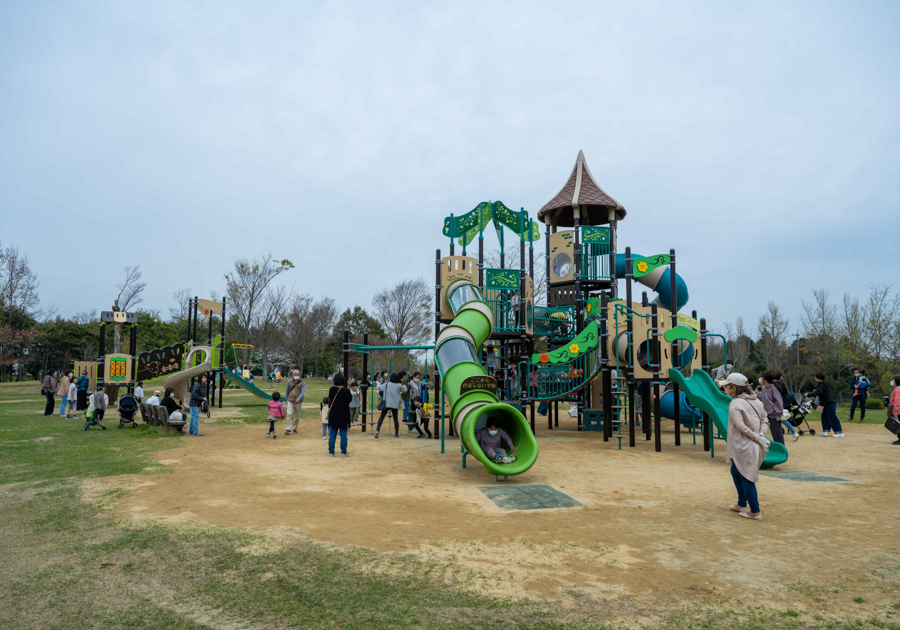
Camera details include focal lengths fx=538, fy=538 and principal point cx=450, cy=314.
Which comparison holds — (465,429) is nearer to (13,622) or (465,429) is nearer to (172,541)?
(172,541)

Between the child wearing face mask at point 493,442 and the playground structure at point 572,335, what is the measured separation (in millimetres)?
305

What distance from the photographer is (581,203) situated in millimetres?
18891

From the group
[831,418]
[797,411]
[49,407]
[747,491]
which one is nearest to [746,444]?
[747,491]

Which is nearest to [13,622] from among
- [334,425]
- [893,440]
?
[334,425]

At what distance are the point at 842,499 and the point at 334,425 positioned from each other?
8.75m

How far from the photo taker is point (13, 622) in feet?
12.1

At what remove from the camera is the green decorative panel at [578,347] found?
14.2m

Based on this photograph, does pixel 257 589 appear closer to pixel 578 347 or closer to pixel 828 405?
pixel 578 347

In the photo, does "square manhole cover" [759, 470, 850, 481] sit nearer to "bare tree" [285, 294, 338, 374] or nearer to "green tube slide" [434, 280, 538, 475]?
"green tube slide" [434, 280, 538, 475]

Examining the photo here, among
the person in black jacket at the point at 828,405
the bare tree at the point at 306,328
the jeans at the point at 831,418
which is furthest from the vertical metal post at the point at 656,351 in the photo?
the bare tree at the point at 306,328

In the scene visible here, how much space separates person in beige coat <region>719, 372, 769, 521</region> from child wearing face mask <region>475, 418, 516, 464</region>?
3.70m

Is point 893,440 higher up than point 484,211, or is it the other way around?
point 484,211

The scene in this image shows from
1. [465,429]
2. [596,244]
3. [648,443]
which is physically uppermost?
[596,244]

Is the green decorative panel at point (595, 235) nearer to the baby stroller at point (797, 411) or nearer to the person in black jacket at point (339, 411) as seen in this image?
the baby stroller at point (797, 411)
